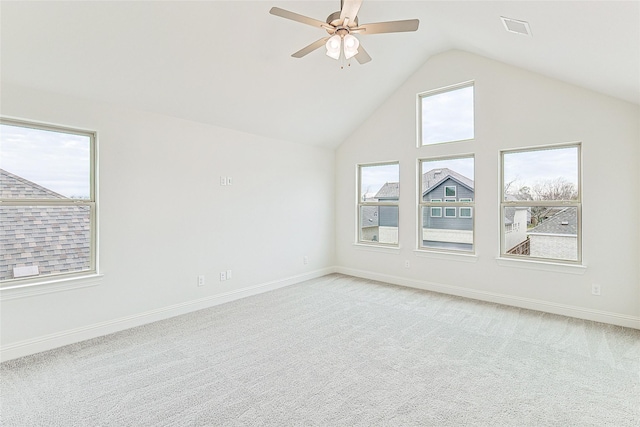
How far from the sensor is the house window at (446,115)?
4.68 m

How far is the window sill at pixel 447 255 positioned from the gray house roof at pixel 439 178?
0.96m

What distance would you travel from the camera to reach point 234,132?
15.0 feet

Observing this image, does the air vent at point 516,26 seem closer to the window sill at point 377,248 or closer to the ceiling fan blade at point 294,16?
the ceiling fan blade at point 294,16

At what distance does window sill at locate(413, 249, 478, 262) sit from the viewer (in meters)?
4.65

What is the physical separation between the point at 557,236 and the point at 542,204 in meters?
0.44

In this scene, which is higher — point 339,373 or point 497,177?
point 497,177

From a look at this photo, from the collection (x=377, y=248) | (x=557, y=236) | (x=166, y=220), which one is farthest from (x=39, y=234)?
(x=557, y=236)

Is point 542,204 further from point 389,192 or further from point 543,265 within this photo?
point 389,192

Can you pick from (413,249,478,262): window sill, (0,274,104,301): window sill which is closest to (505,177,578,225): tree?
(413,249,478,262): window sill

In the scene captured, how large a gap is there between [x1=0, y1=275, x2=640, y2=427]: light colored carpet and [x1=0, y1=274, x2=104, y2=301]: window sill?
1.87ft

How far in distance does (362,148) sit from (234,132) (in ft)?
7.78

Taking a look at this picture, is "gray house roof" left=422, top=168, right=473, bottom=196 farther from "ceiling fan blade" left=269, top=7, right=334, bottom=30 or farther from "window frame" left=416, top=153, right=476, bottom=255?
"ceiling fan blade" left=269, top=7, right=334, bottom=30

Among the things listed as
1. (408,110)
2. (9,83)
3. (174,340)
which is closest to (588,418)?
(174,340)

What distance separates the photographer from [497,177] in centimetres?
439
